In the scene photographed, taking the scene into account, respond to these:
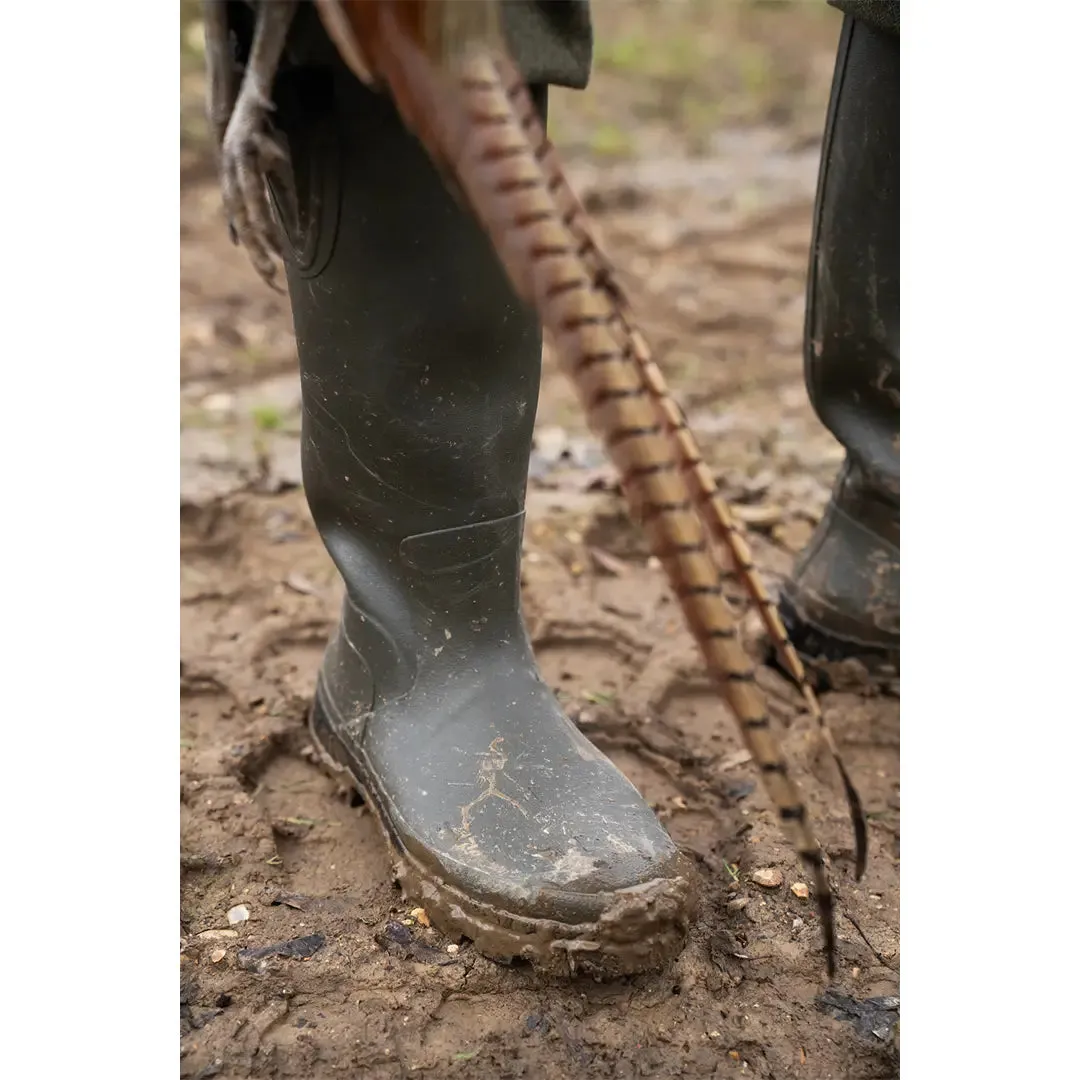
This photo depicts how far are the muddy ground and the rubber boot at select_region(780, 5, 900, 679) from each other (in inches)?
4.9

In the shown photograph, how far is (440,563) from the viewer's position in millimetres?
1458

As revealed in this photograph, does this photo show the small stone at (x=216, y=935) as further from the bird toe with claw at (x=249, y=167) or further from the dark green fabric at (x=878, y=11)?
the dark green fabric at (x=878, y=11)

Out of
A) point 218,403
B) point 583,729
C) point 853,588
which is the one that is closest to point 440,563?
point 583,729

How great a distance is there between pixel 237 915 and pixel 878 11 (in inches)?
49.1

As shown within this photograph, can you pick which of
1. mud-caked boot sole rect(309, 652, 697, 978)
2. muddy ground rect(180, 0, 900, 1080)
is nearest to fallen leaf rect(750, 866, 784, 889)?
muddy ground rect(180, 0, 900, 1080)

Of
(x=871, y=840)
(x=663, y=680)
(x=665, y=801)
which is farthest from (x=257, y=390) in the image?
(x=871, y=840)

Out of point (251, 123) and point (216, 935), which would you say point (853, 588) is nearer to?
point (216, 935)

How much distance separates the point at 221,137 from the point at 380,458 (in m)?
0.38

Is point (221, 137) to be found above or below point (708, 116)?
above

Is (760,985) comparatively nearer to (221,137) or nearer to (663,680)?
(663,680)

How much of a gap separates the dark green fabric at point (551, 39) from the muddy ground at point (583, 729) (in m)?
0.86

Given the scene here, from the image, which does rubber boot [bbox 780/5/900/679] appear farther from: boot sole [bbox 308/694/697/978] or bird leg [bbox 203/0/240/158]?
bird leg [bbox 203/0/240/158]

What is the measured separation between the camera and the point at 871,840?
1.55m

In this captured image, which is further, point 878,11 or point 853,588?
point 853,588
